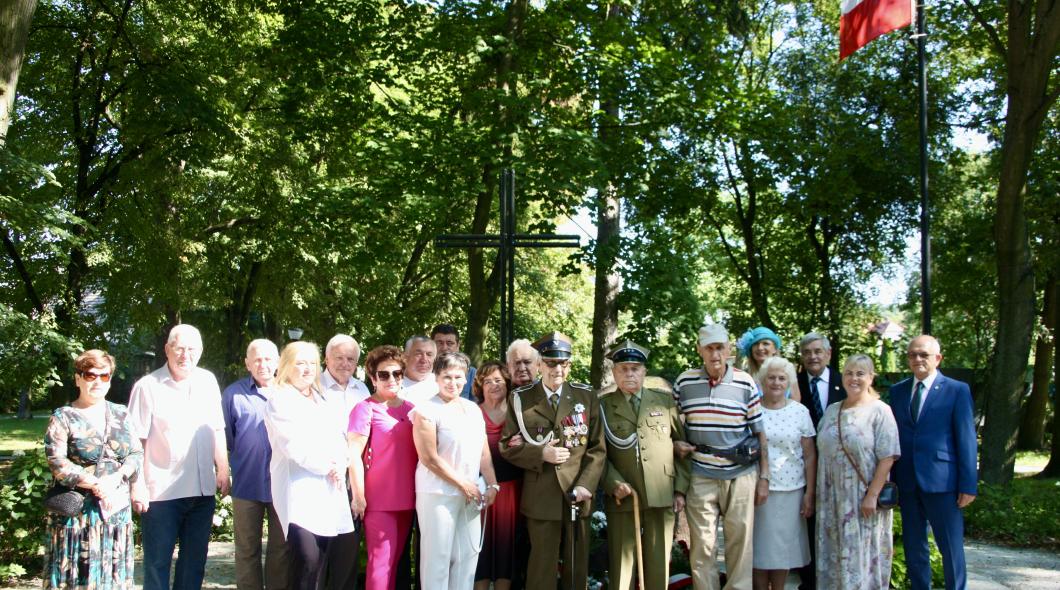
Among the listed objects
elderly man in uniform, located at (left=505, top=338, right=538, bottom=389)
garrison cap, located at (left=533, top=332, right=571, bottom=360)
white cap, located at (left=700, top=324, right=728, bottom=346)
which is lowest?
elderly man in uniform, located at (left=505, top=338, right=538, bottom=389)

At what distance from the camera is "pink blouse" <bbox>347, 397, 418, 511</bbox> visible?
585 cm

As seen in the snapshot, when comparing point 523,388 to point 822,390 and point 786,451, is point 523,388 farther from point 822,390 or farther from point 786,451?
point 822,390

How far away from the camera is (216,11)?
15586 millimetres

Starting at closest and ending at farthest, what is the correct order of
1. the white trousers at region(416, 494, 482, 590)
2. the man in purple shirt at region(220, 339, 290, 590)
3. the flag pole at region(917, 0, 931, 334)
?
the white trousers at region(416, 494, 482, 590) < the man in purple shirt at region(220, 339, 290, 590) < the flag pole at region(917, 0, 931, 334)

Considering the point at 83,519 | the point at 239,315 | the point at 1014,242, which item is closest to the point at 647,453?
the point at 83,519

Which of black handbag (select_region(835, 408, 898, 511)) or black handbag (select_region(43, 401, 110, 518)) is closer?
black handbag (select_region(43, 401, 110, 518))

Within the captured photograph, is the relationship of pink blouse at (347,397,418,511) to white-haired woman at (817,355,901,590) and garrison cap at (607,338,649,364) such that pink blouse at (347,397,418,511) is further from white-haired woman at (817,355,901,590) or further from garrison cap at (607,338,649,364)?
white-haired woman at (817,355,901,590)

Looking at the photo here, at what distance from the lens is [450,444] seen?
5.77 metres

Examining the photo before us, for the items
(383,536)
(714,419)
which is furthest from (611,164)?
(383,536)

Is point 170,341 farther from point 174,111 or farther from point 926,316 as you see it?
point 174,111

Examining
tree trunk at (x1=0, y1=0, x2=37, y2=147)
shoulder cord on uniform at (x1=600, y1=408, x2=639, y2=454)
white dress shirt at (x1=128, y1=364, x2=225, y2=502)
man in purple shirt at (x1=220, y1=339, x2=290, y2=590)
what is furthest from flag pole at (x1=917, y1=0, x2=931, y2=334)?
tree trunk at (x1=0, y1=0, x2=37, y2=147)

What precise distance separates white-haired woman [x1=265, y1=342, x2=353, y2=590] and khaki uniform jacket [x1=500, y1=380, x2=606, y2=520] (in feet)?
3.93

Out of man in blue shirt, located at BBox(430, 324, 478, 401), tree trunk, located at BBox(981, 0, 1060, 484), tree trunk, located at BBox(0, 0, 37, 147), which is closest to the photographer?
man in blue shirt, located at BBox(430, 324, 478, 401)

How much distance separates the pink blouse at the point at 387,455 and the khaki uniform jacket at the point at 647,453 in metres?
1.40
